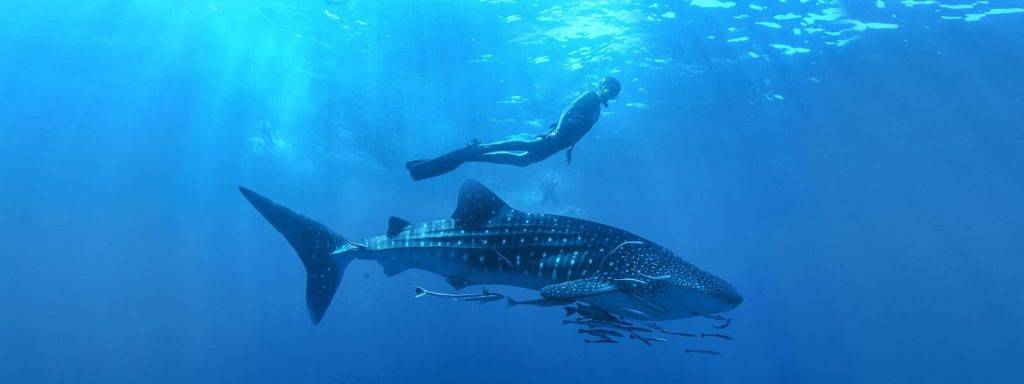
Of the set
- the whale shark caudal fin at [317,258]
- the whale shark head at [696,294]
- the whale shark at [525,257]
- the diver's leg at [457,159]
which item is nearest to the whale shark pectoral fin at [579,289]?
the whale shark at [525,257]

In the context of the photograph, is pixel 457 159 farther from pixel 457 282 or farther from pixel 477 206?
pixel 457 282

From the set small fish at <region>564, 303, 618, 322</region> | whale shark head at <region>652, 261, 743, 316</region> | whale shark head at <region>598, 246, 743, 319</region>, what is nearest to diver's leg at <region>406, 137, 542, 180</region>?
whale shark head at <region>598, 246, 743, 319</region>

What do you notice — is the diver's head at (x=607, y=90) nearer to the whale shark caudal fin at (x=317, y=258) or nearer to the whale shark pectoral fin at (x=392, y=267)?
the whale shark pectoral fin at (x=392, y=267)

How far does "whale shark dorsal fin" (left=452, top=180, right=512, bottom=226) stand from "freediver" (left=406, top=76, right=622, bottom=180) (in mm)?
1948

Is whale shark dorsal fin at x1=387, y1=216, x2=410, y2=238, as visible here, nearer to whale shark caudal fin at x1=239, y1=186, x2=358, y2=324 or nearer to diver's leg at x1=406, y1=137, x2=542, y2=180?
whale shark caudal fin at x1=239, y1=186, x2=358, y2=324

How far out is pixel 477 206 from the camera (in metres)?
5.62

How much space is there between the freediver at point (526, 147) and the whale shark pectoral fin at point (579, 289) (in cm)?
393

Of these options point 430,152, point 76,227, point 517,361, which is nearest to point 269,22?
point 430,152

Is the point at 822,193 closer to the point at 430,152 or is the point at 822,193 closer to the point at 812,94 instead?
the point at 812,94

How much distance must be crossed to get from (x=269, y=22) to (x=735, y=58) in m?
17.2

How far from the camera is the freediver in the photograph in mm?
7605

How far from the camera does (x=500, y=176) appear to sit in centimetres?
4072

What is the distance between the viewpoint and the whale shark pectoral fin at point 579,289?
11.9ft

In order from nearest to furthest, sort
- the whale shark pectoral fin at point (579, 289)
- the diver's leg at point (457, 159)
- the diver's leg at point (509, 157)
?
the whale shark pectoral fin at point (579, 289), the diver's leg at point (457, 159), the diver's leg at point (509, 157)
